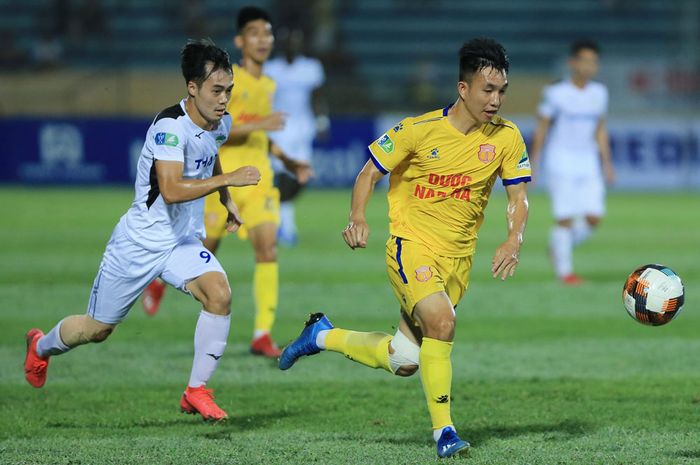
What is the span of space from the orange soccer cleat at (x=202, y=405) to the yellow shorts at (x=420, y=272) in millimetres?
1135

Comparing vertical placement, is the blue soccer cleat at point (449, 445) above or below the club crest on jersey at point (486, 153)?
below

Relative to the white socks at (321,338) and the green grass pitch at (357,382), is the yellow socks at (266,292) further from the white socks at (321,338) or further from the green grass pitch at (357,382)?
the white socks at (321,338)

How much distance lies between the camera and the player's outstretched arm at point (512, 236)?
573cm

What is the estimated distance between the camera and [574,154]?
12.8 meters

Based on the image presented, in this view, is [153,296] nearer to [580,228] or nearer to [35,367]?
[35,367]

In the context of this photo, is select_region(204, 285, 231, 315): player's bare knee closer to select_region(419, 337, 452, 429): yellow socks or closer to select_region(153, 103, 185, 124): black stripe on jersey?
select_region(153, 103, 185, 124): black stripe on jersey

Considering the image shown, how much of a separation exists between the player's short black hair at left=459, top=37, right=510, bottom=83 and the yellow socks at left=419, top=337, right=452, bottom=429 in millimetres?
1303

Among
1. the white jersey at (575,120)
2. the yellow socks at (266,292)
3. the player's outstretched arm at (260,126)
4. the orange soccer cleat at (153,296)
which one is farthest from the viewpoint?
the white jersey at (575,120)

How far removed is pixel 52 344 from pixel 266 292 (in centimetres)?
228

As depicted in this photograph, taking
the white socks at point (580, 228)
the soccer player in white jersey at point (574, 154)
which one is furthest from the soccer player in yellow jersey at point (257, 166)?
the white socks at point (580, 228)

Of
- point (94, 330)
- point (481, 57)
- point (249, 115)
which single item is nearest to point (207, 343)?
point (94, 330)

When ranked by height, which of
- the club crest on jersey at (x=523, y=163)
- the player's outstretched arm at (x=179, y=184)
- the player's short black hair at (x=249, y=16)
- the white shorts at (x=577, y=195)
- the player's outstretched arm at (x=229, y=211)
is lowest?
the white shorts at (x=577, y=195)

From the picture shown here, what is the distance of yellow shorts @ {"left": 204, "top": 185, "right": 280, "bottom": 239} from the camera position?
8844 mm

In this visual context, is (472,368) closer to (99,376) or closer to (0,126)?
(99,376)
